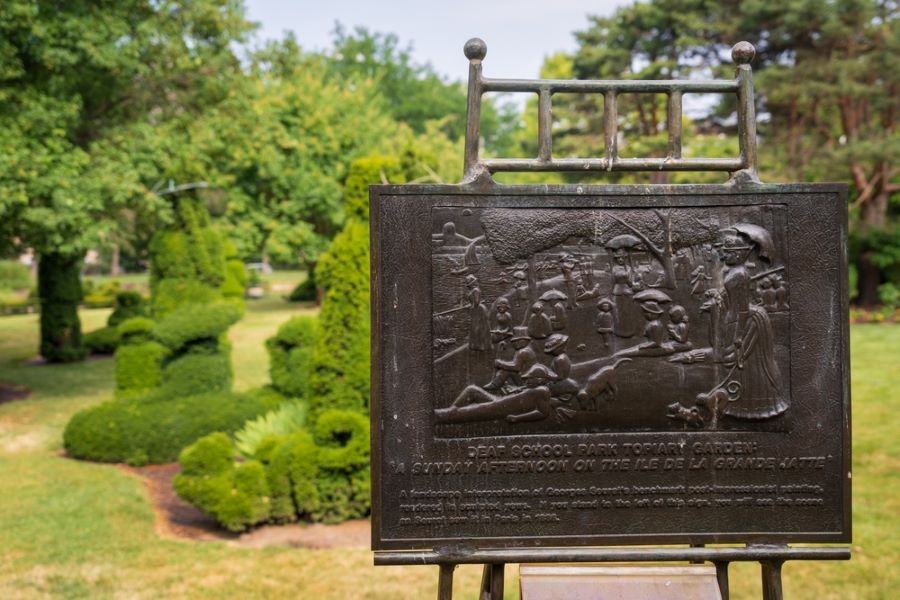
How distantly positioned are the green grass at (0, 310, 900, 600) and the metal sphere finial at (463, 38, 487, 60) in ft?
14.0

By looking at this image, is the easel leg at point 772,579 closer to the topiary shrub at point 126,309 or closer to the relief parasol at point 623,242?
the relief parasol at point 623,242

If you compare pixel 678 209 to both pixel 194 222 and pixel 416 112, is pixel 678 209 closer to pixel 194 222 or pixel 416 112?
pixel 194 222

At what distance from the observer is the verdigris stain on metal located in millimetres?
3078

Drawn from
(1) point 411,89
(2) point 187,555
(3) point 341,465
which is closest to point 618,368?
(3) point 341,465

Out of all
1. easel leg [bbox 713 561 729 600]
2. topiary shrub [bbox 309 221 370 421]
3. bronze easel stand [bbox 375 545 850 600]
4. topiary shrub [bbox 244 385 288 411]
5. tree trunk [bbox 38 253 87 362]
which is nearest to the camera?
bronze easel stand [bbox 375 545 850 600]

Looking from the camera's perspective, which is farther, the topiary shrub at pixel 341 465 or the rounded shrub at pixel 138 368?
the rounded shrub at pixel 138 368

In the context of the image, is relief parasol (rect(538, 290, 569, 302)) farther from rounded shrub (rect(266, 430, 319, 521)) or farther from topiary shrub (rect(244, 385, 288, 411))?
topiary shrub (rect(244, 385, 288, 411))

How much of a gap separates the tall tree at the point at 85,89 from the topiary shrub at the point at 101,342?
297 inches

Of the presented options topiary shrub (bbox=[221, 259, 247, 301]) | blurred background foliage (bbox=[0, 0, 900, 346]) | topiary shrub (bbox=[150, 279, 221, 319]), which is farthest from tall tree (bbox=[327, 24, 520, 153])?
topiary shrub (bbox=[150, 279, 221, 319])

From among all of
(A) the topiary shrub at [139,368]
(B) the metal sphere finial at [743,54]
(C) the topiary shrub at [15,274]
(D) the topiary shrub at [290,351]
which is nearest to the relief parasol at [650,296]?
(B) the metal sphere finial at [743,54]

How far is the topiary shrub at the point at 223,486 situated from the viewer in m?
7.04

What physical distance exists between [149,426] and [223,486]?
3.05 m

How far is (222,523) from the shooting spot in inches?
283

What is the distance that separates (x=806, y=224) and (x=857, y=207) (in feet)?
72.7
